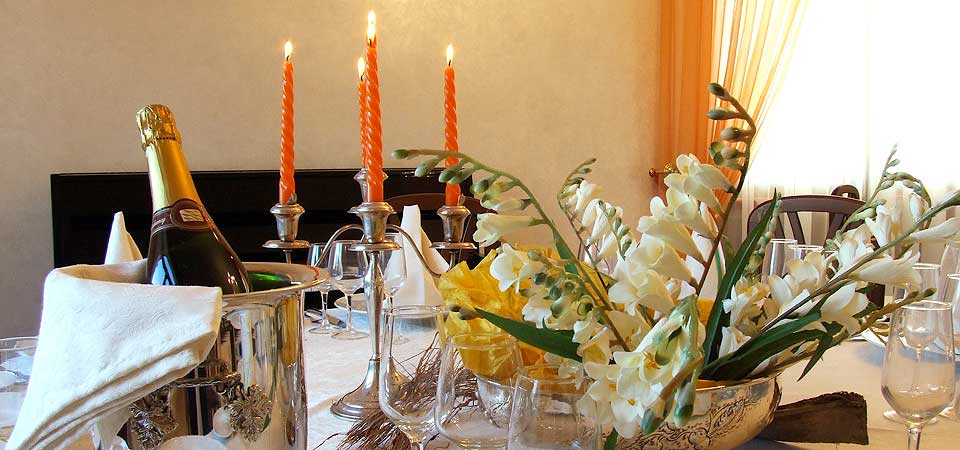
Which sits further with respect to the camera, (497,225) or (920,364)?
(920,364)

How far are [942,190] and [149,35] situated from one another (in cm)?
336

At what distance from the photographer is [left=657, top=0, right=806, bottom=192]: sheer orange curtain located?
3.38m

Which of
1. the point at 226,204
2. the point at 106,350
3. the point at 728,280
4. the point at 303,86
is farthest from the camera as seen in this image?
the point at 303,86

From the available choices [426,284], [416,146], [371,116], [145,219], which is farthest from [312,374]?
[416,146]

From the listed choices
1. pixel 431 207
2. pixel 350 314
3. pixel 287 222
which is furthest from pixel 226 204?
pixel 287 222

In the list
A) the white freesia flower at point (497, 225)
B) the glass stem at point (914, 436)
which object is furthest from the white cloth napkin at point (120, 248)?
the glass stem at point (914, 436)

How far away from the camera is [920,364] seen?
2.49 feet

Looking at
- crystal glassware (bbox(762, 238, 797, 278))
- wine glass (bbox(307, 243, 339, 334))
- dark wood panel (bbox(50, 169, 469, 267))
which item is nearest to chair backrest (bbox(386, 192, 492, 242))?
dark wood panel (bbox(50, 169, 469, 267))

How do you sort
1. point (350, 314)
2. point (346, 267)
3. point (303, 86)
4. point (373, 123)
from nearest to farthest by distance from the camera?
point (373, 123) < point (346, 267) < point (350, 314) < point (303, 86)

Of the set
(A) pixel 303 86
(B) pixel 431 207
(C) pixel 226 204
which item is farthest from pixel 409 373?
(A) pixel 303 86

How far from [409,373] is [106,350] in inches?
11.1

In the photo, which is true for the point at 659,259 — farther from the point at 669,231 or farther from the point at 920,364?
the point at 920,364

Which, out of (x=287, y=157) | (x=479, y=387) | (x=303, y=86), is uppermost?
(x=303, y=86)

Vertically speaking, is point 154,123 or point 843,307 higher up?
point 154,123
